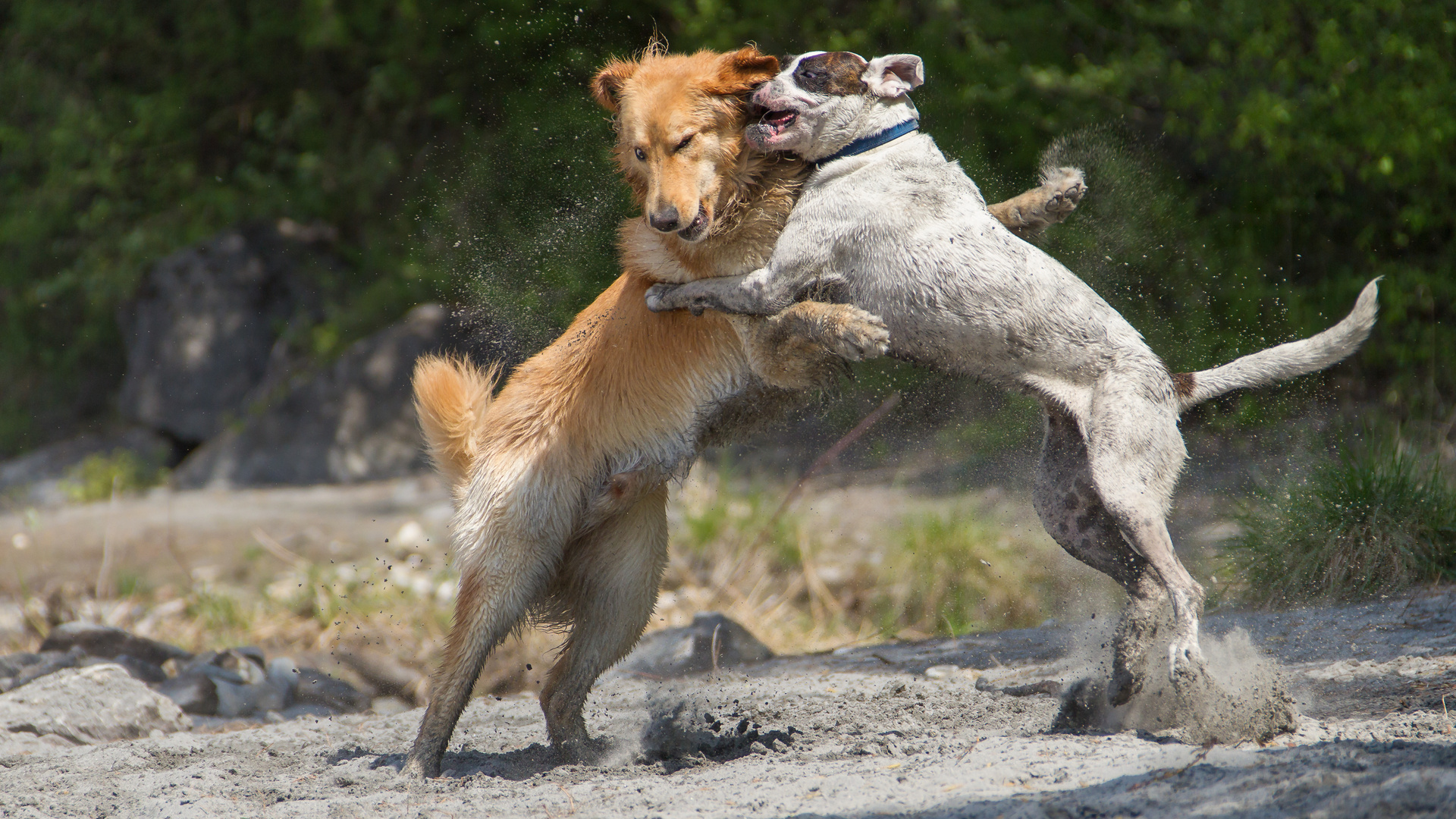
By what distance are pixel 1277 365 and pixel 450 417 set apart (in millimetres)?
2797

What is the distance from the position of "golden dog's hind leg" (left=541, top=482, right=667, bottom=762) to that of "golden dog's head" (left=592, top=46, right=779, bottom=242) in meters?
1.18

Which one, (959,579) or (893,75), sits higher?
(893,75)

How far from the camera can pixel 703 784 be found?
10.2 ft

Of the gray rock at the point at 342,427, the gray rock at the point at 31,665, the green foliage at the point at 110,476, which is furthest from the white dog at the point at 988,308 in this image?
the green foliage at the point at 110,476

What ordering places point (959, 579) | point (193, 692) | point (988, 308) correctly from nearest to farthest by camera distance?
point (988, 308) → point (193, 692) → point (959, 579)

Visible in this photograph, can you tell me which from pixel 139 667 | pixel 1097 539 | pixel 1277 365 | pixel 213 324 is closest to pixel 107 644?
pixel 139 667

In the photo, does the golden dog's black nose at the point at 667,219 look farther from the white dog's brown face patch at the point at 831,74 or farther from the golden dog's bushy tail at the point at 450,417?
the golden dog's bushy tail at the point at 450,417

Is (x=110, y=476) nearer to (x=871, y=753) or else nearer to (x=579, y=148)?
(x=579, y=148)

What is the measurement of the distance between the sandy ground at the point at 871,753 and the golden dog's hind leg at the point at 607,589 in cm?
30

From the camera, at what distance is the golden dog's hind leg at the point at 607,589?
4078 millimetres

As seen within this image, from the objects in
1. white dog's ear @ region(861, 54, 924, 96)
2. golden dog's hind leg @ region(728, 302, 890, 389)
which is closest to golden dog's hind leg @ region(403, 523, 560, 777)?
golden dog's hind leg @ region(728, 302, 890, 389)

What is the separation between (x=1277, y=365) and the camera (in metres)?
3.23

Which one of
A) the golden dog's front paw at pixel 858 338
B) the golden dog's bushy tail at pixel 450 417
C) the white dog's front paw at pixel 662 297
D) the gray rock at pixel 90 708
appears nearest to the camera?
the golden dog's front paw at pixel 858 338

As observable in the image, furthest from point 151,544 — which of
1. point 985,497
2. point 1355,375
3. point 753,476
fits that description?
point 1355,375
